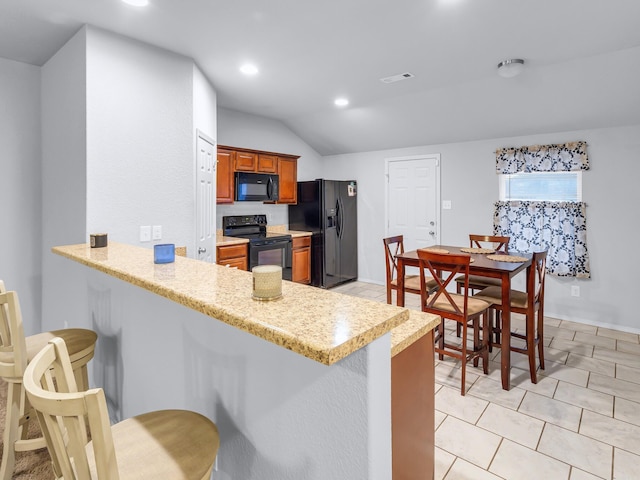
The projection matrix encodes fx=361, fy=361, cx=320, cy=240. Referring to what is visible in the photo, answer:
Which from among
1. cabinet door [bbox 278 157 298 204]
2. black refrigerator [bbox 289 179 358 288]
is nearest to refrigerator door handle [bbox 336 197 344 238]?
black refrigerator [bbox 289 179 358 288]

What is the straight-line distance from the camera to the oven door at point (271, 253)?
451 cm

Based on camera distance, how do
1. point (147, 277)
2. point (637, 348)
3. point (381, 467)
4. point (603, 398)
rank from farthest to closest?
point (637, 348), point (603, 398), point (147, 277), point (381, 467)

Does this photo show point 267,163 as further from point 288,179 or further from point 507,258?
point 507,258

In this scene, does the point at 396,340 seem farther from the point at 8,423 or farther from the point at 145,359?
the point at 8,423

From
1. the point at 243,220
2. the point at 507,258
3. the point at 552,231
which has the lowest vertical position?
the point at 507,258

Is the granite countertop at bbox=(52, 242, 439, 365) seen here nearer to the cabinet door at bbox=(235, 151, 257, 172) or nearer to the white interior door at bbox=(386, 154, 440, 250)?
the cabinet door at bbox=(235, 151, 257, 172)

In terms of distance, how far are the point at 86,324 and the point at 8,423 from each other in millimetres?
683

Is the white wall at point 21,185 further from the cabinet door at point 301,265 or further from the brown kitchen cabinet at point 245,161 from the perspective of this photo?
the cabinet door at point 301,265

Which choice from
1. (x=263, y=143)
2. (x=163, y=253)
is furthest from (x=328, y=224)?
(x=163, y=253)

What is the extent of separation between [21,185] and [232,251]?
2021mm

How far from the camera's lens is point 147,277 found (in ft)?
4.63

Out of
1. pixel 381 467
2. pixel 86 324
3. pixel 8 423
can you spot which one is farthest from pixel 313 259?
pixel 381 467

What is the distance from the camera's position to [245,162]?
4.72 m

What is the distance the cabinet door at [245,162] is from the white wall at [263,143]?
11.0 inches
